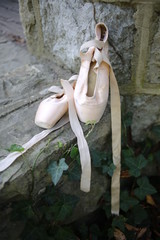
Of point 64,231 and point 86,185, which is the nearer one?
point 86,185

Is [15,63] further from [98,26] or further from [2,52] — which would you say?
[98,26]

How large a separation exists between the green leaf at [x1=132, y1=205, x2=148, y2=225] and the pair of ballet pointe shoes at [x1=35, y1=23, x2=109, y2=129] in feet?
1.68

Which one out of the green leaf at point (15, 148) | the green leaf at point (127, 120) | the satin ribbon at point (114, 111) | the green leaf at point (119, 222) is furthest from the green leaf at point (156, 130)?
the green leaf at point (15, 148)

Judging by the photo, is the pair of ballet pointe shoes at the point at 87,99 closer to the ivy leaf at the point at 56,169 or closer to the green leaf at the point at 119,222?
the ivy leaf at the point at 56,169

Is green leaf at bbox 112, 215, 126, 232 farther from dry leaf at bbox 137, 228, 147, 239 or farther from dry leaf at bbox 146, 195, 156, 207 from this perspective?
dry leaf at bbox 146, 195, 156, 207

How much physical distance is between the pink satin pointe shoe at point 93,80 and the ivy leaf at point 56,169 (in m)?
0.20

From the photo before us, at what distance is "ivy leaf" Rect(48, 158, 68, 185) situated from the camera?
0.84 metres

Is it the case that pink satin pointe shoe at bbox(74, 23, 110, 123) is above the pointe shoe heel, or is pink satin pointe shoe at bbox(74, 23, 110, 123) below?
above

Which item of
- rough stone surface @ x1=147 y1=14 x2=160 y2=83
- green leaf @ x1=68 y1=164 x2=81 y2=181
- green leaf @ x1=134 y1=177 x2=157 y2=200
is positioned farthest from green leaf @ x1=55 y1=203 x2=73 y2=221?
rough stone surface @ x1=147 y1=14 x2=160 y2=83

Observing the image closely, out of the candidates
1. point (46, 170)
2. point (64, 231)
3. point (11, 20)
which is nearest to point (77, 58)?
point (46, 170)

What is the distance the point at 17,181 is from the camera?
83 centimetres

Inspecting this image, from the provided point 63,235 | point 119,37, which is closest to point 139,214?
point 63,235

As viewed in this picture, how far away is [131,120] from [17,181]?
0.58 meters

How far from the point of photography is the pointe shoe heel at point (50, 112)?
0.94 meters
